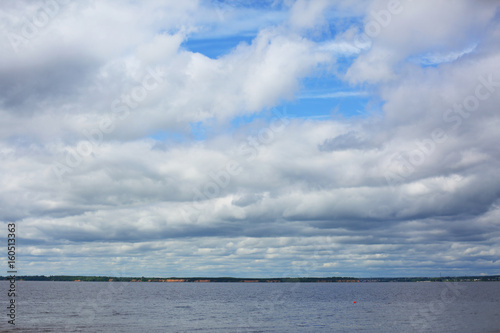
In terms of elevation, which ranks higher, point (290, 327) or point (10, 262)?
point (10, 262)

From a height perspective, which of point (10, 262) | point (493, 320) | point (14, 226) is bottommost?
point (493, 320)

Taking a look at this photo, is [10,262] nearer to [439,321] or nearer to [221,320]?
[221,320]

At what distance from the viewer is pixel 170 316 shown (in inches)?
4291

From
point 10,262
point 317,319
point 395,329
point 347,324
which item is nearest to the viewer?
point 10,262

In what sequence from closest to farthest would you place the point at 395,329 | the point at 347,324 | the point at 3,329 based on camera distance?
the point at 3,329, the point at 395,329, the point at 347,324

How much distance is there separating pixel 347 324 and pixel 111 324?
48.7m

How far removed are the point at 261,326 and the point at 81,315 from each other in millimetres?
46351

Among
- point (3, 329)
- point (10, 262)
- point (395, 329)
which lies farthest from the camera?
point (395, 329)

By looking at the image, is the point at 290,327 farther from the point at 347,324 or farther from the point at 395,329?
the point at 395,329

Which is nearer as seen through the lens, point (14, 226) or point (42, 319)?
point (14, 226)

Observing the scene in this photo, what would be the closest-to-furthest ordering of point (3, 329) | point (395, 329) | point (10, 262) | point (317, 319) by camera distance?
point (10, 262) → point (3, 329) → point (395, 329) → point (317, 319)

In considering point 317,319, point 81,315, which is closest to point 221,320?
point 317,319

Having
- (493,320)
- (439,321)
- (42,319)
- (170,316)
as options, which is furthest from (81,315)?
(493,320)

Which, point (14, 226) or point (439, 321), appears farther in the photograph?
point (439, 321)
